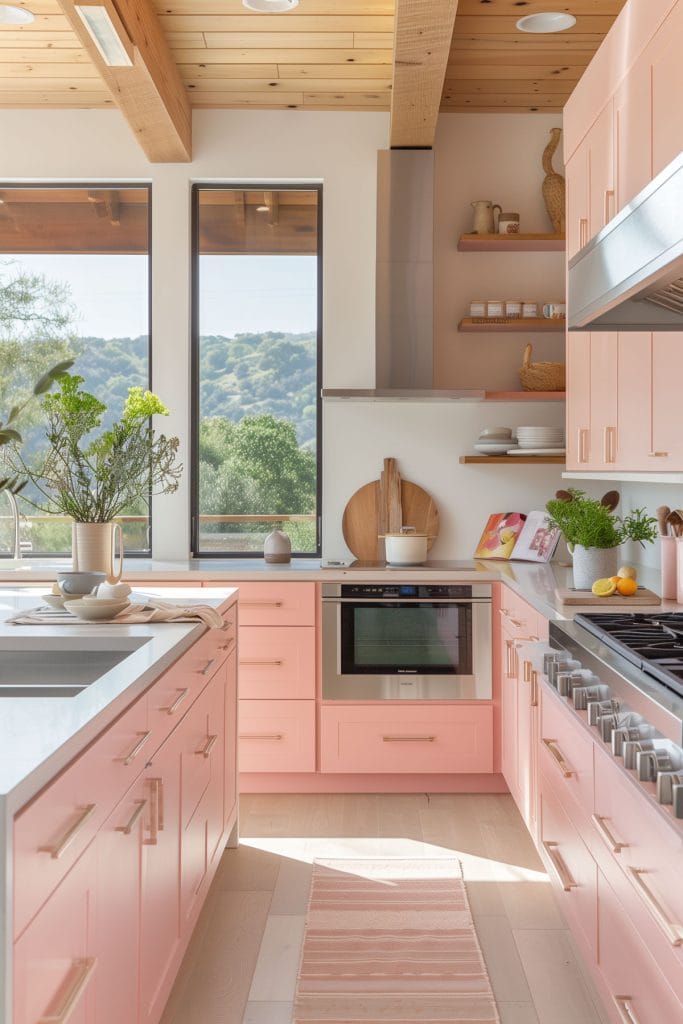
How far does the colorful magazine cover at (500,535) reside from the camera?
14.5 feet

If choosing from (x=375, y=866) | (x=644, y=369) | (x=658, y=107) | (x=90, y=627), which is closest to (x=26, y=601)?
(x=90, y=627)

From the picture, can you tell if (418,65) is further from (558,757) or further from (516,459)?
(558,757)

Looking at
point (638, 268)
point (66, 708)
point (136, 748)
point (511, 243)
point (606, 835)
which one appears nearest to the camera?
point (66, 708)

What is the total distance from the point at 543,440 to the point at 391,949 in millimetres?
2322

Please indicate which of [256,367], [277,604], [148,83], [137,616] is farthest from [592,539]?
[148,83]

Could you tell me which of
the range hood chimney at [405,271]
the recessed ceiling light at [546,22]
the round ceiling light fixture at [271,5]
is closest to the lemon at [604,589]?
the range hood chimney at [405,271]

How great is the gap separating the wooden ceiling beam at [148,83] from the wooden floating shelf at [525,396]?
1.74 metres

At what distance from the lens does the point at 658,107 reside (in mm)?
2646

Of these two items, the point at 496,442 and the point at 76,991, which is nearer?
the point at 76,991

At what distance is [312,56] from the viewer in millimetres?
3979

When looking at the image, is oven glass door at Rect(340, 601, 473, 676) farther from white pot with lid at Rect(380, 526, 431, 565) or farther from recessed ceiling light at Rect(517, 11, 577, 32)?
recessed ceiling light at Rect(517, 11, 577, 32)

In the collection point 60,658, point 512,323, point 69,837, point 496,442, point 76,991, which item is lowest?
point 76,991

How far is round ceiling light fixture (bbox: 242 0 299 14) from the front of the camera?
11.2 ft

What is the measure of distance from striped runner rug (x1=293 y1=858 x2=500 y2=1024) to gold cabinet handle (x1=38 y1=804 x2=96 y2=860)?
1.19 metres
